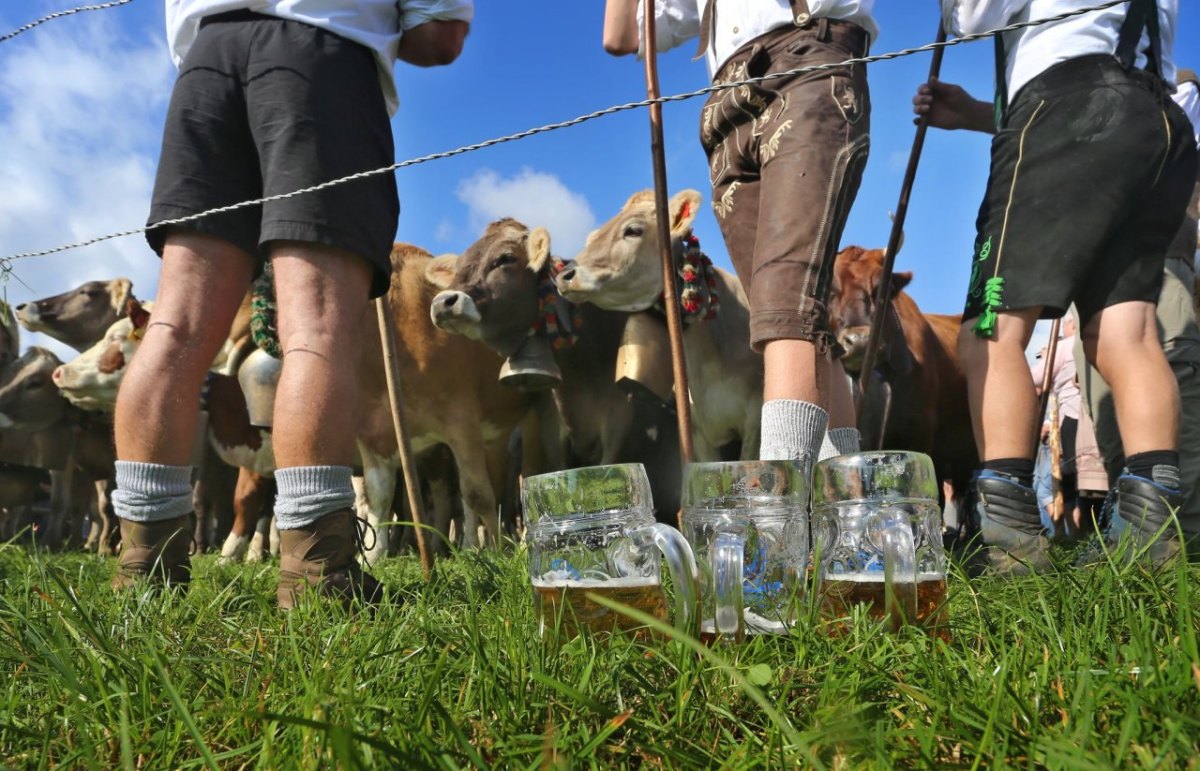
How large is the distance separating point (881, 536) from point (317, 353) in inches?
52.4

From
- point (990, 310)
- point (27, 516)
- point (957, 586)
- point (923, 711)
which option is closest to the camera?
point (923, 711)

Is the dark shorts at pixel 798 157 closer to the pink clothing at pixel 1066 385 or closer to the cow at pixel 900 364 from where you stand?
the cow at pixel 900 364

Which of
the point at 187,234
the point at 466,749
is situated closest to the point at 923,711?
the point at 466,749

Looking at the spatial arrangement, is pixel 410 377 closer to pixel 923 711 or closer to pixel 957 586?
pixel 957 586

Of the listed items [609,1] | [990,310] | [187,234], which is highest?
[609,1]

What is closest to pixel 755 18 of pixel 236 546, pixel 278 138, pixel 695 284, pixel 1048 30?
pixel 1048 30

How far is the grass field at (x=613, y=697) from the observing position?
86 centimetres

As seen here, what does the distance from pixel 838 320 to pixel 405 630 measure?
4758 millimetres

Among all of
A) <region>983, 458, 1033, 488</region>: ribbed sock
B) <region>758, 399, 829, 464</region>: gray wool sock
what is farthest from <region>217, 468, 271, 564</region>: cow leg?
<region>983, 458, 1033, 488</region>: ribbed sock

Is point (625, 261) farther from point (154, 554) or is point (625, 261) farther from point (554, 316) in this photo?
point (154, 554)

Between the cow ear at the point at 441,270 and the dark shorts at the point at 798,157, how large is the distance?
4.03 meters

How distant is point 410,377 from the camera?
6.36 m

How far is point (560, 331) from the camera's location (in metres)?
5.72

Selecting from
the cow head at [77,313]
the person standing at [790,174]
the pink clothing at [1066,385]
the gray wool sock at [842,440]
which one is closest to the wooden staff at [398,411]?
the person standing at [790,174]
